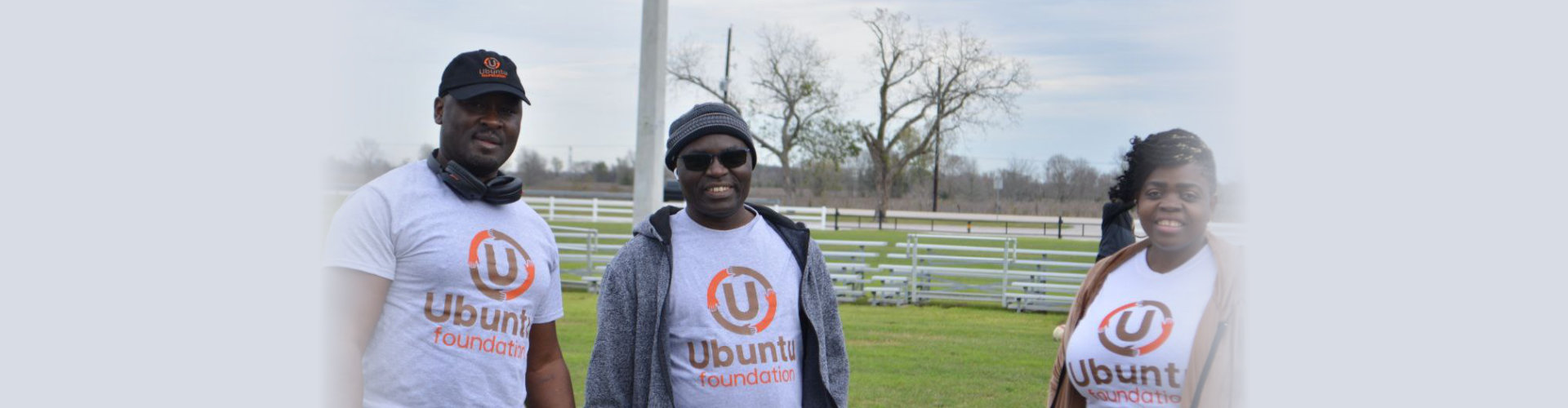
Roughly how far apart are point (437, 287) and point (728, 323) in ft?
2.14

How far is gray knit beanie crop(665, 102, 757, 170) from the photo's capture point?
273cm

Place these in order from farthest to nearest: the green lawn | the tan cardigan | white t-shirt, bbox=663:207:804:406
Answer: the green lawn
white t-shirt, bbox=663:207:804:406
the tan cardigan

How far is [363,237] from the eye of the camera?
2.29 meters

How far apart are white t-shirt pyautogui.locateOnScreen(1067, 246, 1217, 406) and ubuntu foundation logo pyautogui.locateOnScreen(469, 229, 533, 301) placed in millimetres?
1213

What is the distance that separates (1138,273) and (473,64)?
1.50m

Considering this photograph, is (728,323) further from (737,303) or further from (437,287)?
(437,287)

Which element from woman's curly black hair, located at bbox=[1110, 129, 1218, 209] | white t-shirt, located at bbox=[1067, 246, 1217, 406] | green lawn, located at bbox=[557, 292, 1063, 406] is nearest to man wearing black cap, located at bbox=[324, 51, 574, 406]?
white t-shirt, located at bbox=[1067, 246, 1217, 406]

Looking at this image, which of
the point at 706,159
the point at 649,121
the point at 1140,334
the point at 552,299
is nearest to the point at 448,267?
the point at 552,299

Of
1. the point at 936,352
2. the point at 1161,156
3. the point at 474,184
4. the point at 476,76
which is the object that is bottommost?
the point at 936,352

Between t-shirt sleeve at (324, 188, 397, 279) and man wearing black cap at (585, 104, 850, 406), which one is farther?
man wearing black cap at (585, 104, 850, 406)

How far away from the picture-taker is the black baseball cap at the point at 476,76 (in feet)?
8.17

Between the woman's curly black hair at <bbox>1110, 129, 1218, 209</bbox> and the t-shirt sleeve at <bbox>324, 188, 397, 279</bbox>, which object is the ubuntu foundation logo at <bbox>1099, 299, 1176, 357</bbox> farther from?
the t-shirt sleeve at <bbox>324, 188, 397, 279</bbox>

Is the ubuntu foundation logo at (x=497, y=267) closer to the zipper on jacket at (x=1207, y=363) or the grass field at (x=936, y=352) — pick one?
the zipper on jacket at (x=1207, y=363)

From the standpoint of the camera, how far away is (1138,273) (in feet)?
8.63
